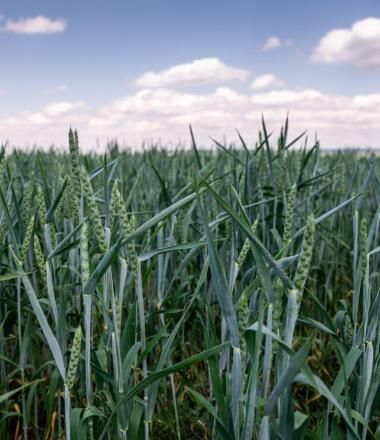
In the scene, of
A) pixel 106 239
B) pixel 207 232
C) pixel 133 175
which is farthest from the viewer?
pixel 133 175

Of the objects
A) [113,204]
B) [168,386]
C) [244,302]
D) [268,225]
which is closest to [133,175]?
[268,225]

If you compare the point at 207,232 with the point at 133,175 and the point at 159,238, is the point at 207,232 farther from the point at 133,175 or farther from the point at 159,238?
the point at 133,175

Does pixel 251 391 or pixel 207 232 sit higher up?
pixel 207 232

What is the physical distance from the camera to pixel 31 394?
4.44 ft

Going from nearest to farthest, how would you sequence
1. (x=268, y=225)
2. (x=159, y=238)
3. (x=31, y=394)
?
(x=31, y=394), (x=159, y=238), (x=268, y=225)

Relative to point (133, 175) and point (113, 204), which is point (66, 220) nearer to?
point (113, 204)

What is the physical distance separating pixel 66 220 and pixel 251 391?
4.11ft

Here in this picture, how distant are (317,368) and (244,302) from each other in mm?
1419

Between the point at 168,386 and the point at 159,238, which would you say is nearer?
the point at 159,238

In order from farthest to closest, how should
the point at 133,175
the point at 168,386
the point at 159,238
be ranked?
the point at 133,175 → the point at 168,386 → the point at 159,238

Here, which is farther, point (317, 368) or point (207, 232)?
point (317, 368)

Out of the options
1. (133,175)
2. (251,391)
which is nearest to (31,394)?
(251,391)

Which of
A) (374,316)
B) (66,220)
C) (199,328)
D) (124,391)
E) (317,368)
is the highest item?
(66,220)

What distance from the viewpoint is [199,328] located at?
1919 millimetres
